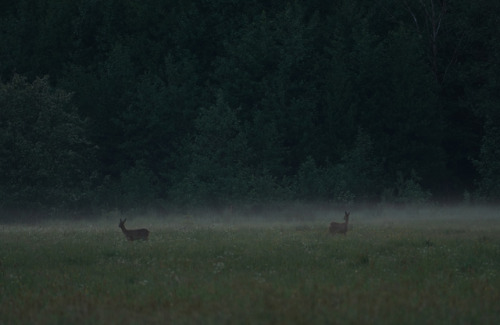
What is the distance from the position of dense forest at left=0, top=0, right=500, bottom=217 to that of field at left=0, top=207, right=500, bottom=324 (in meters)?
28.6

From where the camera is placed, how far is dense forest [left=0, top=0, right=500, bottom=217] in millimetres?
51625

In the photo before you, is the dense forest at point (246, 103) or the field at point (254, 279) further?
the dense forest at point (246, 103)

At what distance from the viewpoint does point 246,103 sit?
63625mm

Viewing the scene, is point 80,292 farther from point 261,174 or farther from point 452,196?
point 452,196

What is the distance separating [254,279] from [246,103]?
4975 centimetres

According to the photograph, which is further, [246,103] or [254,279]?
[246,103]

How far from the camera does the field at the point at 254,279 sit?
36.9 ft

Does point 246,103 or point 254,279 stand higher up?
point 246,103

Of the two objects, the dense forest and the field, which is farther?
the dense forest

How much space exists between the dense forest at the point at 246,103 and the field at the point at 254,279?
28.6m

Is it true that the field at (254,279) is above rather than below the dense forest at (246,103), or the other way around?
below

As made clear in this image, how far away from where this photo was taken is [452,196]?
58.1 m

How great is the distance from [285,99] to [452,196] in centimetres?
1557

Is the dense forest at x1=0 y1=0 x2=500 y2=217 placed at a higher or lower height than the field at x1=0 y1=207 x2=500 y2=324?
higher
